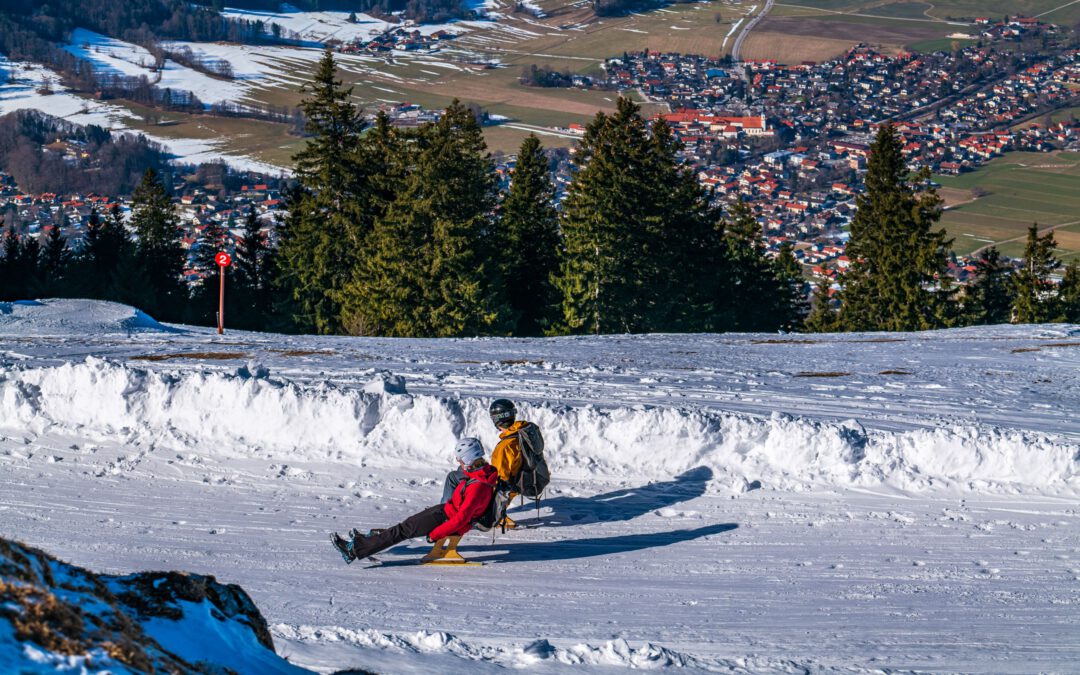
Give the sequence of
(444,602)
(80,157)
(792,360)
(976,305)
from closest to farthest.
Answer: (444,602) → (792,360) → (976,305) → (80,157)

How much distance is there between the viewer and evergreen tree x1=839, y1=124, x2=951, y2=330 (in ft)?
150

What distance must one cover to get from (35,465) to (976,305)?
4637 centimetres

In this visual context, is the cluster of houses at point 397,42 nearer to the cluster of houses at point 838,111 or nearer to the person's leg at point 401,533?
the cluster of houses at point 838,111

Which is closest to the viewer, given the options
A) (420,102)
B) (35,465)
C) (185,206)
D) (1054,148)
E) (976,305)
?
(35,465)

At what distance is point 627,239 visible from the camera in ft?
128

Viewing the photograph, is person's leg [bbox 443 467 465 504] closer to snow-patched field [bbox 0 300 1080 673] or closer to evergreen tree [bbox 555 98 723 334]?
snow-patched field [bbox 0 300 1080 673]

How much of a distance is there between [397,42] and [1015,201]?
9583cm

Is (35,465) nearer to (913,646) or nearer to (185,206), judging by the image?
(913,646)

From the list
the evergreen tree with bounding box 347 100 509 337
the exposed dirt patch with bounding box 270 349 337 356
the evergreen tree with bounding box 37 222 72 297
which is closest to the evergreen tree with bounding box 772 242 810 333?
the evergreen tree with bounding box 347 100 509 337

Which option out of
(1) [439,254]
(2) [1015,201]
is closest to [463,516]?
(1) [439,254]

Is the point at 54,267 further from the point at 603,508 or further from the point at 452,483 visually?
the point at 452,483

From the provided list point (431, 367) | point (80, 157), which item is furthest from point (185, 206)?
point (431, 367)

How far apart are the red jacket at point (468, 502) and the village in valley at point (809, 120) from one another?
67405 mm

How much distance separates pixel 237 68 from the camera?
14075cm
